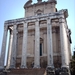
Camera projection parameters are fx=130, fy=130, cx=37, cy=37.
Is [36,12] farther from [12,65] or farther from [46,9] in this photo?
[12,65]

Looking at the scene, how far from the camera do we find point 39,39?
82.2 feet

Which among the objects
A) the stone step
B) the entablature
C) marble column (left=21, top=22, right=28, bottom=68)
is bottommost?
the stone step

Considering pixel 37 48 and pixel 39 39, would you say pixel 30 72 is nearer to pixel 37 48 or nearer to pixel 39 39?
pixel 37 48

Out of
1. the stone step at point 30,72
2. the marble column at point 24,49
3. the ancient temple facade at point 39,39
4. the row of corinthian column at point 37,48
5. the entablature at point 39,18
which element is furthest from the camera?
the entablature at point 39,18

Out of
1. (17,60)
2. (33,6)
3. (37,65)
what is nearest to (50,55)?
(37,65)

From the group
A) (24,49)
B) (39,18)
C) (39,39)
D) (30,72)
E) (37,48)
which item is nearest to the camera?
(30,72)

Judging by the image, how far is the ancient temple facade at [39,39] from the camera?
23653 mm

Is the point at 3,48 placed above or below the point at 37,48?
above

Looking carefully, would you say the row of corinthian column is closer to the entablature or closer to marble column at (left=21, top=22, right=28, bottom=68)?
marble column at (left=21, top=22, right=28, bottom=68)

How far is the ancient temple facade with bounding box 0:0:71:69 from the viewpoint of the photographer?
77.6ft

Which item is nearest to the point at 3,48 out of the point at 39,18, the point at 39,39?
the point at 39,39

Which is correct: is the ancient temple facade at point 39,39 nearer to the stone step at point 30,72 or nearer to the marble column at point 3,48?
the marble column at point 3,48

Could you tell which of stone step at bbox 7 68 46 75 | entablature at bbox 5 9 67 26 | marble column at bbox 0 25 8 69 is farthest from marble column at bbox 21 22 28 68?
marble column at bbox 0 25 8 69

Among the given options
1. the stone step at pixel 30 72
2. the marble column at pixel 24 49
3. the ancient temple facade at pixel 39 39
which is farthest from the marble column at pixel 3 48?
the stone step at pixel 30 72
